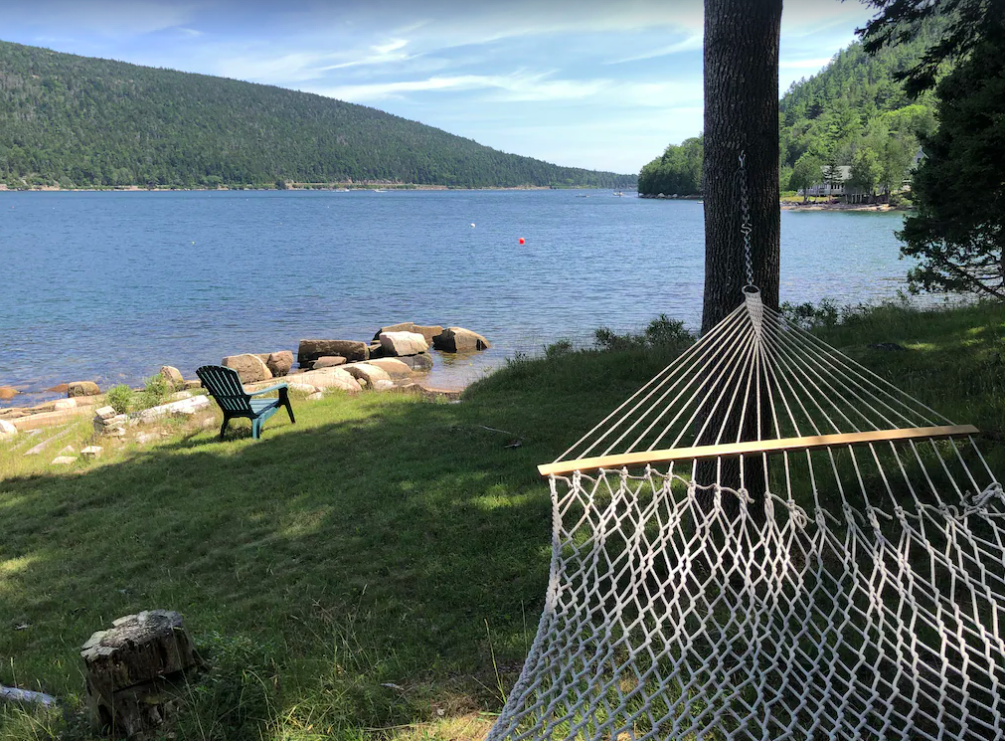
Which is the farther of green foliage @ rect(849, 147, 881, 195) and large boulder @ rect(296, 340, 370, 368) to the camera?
green foliage @ rect(849, 147, 881, 195)

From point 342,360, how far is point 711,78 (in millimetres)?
12345

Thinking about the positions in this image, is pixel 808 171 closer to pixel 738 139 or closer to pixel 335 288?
pixel 335 288

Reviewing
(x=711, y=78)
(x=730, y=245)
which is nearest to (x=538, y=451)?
(x=730, y=245)

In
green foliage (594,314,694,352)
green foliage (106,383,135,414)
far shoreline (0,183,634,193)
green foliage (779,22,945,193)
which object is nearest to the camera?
green foliage (106,383,135,414)

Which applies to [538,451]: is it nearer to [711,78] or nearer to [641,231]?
[711,78]

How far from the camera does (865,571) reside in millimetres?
3330

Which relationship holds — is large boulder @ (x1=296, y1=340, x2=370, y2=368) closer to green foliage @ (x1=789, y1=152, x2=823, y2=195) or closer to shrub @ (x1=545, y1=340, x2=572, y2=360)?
shrub @ (x1=545, y1=340, x2=572, y2=360)

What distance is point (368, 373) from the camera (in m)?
11.8

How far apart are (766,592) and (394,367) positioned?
11027 mm

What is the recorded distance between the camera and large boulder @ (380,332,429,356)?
49.9 ft

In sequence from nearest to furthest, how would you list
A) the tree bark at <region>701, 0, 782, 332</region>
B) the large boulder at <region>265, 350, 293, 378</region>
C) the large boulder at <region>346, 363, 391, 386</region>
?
the tree bark at <region>701, 0, 782, 332</region> < the large boulder at <region>346, 363, 391, 386</region> < the large boulder at <region>265, 350, 293, 378</region>

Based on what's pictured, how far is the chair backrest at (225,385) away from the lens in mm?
7211

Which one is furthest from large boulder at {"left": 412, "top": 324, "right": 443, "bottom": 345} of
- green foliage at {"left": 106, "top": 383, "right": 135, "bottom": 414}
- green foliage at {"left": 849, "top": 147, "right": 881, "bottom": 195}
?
green foliage at {"left": 849, "top": 147, "right": 881, "bottom": 195}

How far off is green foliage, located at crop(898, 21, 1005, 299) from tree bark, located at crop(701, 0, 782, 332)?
2831mm
